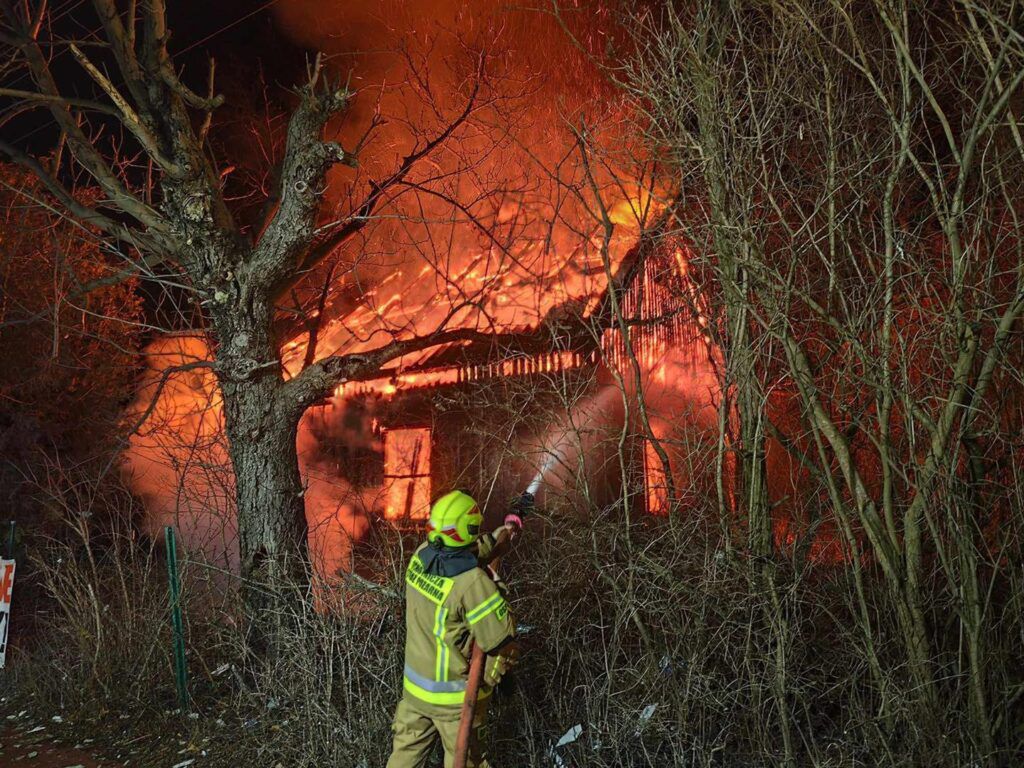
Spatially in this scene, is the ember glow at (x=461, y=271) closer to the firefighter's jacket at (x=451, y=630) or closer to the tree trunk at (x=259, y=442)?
the tree trunk at (x=259, y=442)

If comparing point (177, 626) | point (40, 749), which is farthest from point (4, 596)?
point (177, 626)

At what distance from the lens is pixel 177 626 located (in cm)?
716

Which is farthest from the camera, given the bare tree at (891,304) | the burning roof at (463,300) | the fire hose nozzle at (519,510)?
the burning roof at (463,300)

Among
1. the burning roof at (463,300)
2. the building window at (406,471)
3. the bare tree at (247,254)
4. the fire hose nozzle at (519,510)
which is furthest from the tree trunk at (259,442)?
the building window at (406,471)

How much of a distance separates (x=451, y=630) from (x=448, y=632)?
0.02 meters

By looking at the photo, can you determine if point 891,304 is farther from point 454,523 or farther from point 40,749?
point 40,749

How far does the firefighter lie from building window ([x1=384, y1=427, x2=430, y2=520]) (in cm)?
875

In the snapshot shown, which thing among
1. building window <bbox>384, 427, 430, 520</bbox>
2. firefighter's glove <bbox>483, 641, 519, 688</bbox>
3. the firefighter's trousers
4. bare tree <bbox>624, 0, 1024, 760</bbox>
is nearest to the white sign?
building window <bbox>384, 427, 430, 520</bbox>

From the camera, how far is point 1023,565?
5.09 metres

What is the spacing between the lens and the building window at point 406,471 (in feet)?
44.9

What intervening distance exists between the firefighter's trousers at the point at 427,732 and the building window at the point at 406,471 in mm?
8715

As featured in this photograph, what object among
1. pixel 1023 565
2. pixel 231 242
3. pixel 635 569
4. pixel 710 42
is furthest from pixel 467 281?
pixel 1023 565

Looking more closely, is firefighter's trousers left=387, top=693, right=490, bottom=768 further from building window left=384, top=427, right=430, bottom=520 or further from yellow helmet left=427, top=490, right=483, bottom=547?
building window left=384, top=427, right=430, bottom=520

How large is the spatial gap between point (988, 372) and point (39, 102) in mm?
8247
